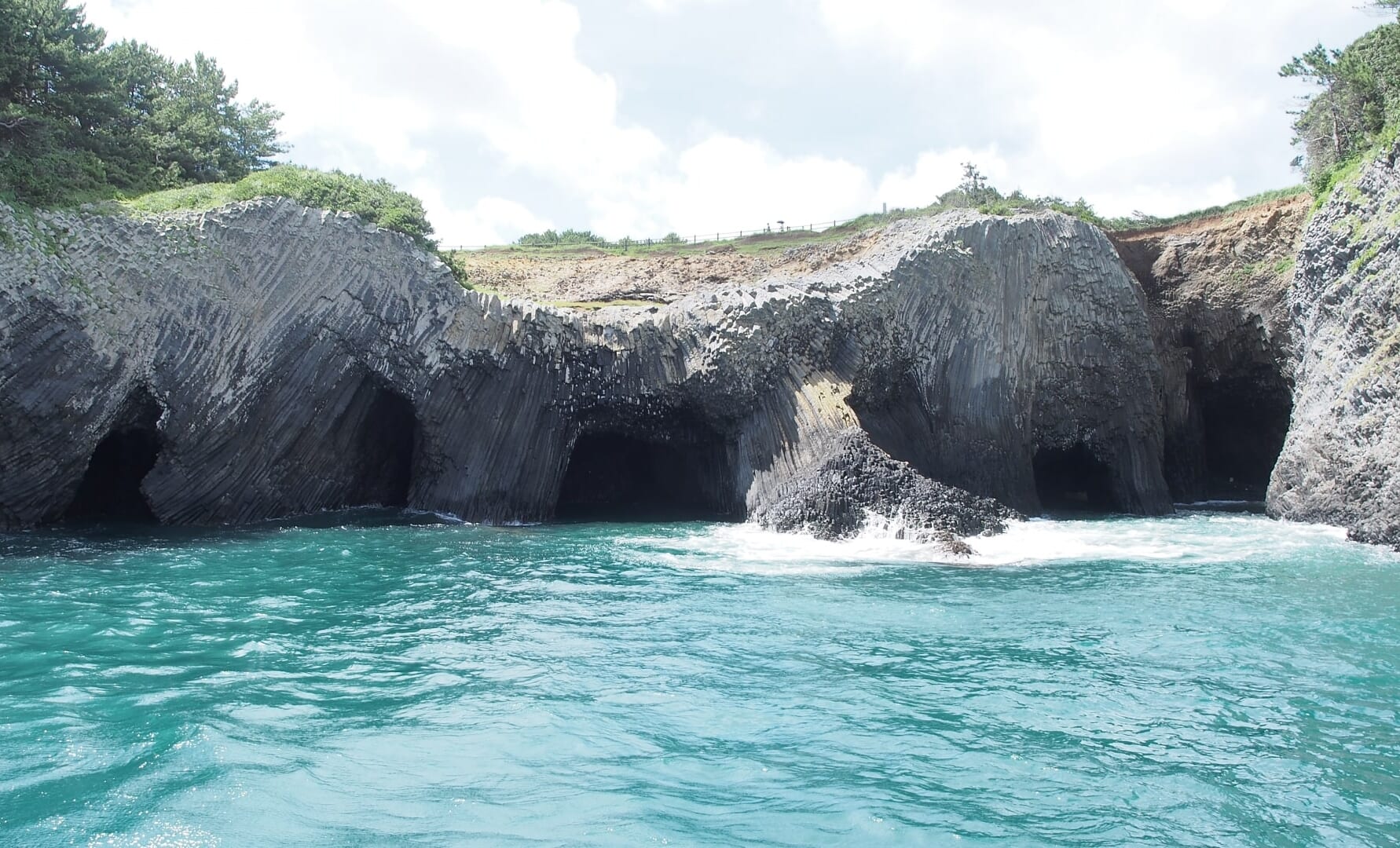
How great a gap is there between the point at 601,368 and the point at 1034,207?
14.1 m

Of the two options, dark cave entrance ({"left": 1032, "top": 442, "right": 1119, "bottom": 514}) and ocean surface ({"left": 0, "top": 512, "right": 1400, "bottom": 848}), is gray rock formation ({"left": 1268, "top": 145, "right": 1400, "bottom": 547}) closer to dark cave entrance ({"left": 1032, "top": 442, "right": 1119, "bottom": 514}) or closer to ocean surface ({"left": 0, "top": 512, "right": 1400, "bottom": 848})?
dark cave entrance ({"left": 1032, "top": 442, "right": 1119, "bottom": 514})

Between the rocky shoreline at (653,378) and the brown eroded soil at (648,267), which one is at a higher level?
the brown eroded soil at (648,267)

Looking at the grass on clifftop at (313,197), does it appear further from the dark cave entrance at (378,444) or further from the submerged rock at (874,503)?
the submerged rock at (874,503)

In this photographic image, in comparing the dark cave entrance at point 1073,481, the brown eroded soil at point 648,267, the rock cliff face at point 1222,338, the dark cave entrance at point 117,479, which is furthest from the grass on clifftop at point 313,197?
the rock cliff face at point 1222,338

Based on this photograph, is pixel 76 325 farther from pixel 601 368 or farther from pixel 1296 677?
pixel 1296 677

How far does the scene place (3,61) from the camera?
22.7 meters

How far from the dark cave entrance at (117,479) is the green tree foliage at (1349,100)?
30286 millimetres

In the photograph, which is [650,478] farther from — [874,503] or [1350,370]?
[1350,370]

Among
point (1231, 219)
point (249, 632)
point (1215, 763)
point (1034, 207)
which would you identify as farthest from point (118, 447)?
point (1231, 219)

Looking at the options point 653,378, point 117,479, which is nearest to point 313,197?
point 117,479

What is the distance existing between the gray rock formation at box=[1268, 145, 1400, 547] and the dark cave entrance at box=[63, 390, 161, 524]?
25701 mm

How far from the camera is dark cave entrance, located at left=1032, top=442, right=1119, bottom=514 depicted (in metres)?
28.1

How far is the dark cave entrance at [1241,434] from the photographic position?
102 ft

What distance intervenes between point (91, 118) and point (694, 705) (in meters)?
25.7
